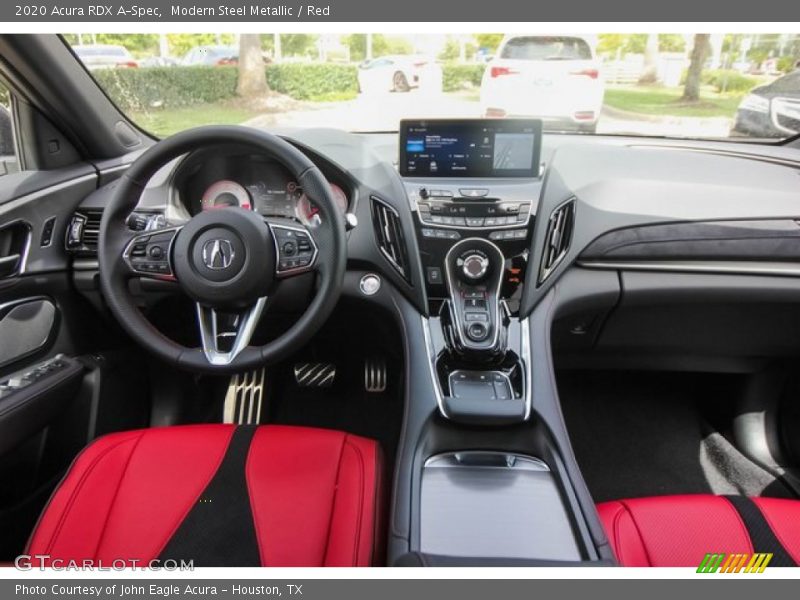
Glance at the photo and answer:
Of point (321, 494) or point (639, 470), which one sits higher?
point (321, 494)

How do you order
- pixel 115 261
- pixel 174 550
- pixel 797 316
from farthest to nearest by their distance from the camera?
pixel 797 316, pixel 115 261, pixel 174 550

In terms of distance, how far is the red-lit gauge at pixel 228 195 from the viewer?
A: 1842 millimetres

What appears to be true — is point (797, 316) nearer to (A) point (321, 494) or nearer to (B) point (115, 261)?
(A) point (321, 494)

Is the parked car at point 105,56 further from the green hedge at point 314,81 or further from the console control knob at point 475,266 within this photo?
the console control knob at point 475,266

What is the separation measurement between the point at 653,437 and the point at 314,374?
1529 millimetres

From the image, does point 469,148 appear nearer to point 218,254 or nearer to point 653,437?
point 218,254

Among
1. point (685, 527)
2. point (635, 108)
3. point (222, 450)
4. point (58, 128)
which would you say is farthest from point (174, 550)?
point (635, 108)

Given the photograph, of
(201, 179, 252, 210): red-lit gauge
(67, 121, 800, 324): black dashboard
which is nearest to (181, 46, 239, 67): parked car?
(67, 121, 800, 324): black dashboard

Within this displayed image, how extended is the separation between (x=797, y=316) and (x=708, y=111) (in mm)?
854

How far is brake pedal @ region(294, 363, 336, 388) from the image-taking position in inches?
99.7

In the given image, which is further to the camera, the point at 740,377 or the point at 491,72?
the point at 740,377

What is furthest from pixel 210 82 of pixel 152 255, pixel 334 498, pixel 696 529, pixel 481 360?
pixel 696 529

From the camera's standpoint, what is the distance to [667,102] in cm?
215

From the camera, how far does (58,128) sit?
6.36 ft
